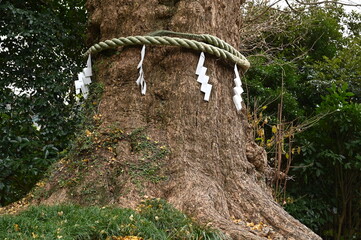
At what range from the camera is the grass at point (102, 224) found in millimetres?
2117

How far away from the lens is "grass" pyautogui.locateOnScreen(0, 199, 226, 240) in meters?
2.12

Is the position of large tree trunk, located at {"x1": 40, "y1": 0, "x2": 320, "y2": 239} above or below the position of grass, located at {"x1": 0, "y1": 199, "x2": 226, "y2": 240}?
above

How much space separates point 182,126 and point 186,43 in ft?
1.84

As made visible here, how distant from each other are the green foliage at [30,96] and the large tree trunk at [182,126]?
699 millimetres

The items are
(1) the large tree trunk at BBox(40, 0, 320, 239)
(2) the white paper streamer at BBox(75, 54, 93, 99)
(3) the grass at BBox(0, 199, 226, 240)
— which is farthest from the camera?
(2) the white paper streamer at BBox(75, 54, 93, 99)

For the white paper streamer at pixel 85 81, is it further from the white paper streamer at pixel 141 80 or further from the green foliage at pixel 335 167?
the green foliage at pixel 335 167

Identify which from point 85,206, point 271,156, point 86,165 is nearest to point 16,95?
point 86,165

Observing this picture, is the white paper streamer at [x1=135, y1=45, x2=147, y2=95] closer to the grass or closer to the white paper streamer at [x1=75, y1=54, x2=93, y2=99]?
the white paper streamer at [x1=75, y1=54, x2=93, y2=99]

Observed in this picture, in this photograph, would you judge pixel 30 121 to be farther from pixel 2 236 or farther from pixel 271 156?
pixel 271 156

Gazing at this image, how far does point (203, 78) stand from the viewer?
3.12 metres

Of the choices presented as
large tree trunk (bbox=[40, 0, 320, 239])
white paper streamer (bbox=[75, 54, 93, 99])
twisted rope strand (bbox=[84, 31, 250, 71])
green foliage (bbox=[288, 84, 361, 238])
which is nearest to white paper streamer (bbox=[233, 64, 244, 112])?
large tree trunk (bbox=[40, 0, 320, 239])

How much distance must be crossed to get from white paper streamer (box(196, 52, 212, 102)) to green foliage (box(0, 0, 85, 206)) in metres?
1.45

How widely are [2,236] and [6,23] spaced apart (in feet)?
8.26

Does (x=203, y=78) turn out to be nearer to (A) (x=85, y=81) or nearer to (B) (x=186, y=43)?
(B) (x=186, y=43)
